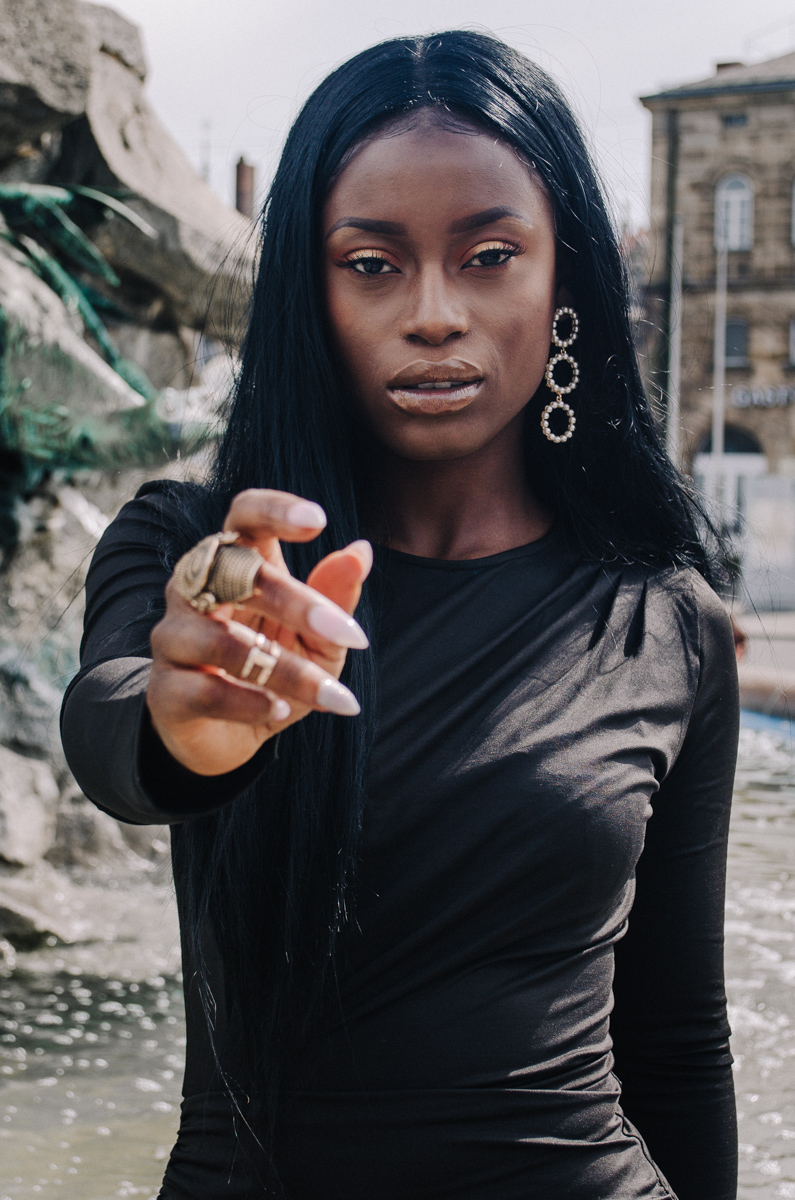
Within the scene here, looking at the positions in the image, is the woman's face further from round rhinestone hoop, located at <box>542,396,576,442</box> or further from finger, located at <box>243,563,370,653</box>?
finger, located at <box>243,563,370,653</box>

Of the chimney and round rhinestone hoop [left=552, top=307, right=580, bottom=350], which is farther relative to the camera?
the chimney

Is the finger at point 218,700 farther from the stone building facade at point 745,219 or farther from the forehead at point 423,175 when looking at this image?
the stone building facade at point 745,219

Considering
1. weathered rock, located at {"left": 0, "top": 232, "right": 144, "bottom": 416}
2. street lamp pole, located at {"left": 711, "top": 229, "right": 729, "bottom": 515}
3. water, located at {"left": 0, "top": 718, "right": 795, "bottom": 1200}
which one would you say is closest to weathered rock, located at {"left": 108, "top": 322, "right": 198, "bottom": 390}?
weathered rock, located at {"left": 0, "top": 232, "right": 144, "bottom": 416}

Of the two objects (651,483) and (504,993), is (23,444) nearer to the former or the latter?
(651,483)

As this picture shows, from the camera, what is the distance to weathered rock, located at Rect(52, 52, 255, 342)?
19.2 feet

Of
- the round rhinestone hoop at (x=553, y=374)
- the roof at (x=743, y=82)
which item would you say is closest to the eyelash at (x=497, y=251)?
the round rhinestone hoop at (x=553, y=374)

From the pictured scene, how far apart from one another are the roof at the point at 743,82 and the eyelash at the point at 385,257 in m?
28.5

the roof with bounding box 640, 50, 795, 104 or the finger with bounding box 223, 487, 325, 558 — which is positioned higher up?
the roof with bounding box 640, 50, 795, 104

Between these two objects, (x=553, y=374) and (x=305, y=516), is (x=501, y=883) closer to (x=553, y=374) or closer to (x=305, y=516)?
(x=305, y=516)

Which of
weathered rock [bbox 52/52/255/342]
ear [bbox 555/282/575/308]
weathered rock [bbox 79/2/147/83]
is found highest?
weathered rock [bbox 79/2/147/83]

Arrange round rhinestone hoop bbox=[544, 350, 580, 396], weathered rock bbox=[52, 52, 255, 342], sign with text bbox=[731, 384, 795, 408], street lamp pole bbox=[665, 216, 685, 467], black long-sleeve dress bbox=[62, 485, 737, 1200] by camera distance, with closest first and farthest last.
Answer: black long-sleeve dress bbox=[62, 485, 737, 1200] < round rhinestone hoop bbox=[544, 350, 580, 396] < street lamp pole bbox=[665, 216, 685, 467] < weathered rock bbox=[52, 52, 255, 342] < sign with text bbox=[731, 384, 795, 408]

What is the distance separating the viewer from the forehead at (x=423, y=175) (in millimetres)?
1268

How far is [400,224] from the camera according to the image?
127 cm

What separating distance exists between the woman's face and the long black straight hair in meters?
0.04
